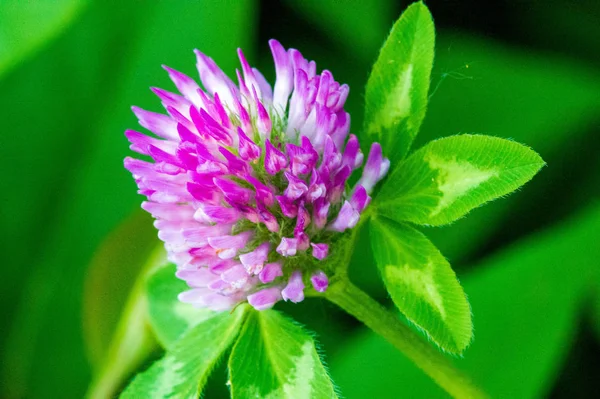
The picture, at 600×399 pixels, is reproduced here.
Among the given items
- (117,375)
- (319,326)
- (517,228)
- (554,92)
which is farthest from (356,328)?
Answer: (554,92)

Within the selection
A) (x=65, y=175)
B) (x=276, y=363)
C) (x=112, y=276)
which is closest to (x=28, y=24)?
(x=65, y=175)

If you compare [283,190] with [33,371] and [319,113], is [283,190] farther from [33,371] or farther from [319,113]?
[33,371]

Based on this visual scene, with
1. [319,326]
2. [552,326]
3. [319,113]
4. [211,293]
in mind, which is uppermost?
[319,113]

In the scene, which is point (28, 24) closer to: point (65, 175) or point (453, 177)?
point (65, 175)

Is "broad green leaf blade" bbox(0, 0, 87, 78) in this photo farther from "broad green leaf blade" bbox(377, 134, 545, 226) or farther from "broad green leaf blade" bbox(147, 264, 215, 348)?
"broad green leaf blade" bbox(377, 134, 545, 226)

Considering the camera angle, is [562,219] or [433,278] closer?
[433,278]

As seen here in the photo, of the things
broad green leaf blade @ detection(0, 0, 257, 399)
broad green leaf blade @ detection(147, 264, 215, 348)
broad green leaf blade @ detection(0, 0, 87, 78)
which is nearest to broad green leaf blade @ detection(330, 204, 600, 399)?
broad green leaf blade @ detection(147, 264, 215, 348)

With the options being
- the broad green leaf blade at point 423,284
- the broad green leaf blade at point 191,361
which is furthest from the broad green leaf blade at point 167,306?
the broad green leaf blade at point 423,284

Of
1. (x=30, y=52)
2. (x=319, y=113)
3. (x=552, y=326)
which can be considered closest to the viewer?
(x=319, y=113)
